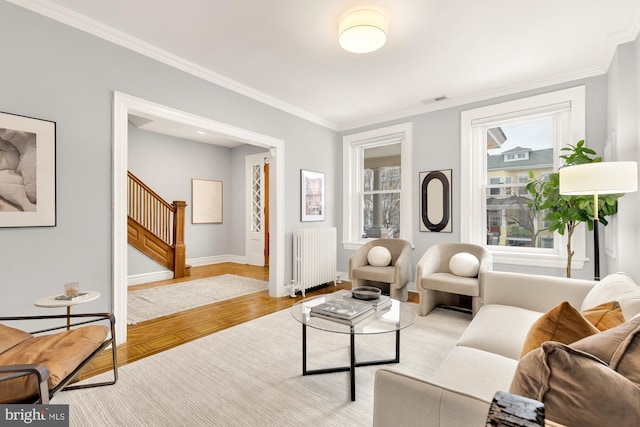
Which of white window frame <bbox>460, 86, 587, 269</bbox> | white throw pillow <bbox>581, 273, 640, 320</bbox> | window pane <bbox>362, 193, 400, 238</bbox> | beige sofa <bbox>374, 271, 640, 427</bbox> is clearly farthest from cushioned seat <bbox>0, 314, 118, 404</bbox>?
white window frame <bbox>460, 86, 587, 269</bbox>

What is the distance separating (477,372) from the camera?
1.38 metres

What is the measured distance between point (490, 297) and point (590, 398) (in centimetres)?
193

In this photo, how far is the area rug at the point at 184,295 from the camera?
352cm

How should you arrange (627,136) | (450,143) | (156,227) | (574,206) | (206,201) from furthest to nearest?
(206,201) → (156,227) → (450,143) → (574,206) → (627,136)

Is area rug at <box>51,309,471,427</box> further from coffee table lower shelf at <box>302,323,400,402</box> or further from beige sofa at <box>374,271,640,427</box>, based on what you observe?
beige sofa at <box>374,271,640,427</box>

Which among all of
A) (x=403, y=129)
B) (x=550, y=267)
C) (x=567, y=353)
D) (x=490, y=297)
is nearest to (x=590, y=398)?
(x=567, y=353)

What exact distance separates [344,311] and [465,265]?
192cm

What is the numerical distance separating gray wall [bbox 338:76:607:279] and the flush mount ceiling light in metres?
2.17

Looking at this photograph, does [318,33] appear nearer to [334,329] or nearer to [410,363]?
[334,329]

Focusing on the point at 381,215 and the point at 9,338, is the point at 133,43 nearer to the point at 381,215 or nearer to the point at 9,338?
the point at 9,338

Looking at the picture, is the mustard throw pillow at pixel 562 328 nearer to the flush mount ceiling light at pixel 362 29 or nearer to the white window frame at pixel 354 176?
the flush mount ceiling light at pixel 362 29

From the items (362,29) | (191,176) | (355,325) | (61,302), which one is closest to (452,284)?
(355,325)

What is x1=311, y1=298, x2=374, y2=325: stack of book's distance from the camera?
198 centimetres

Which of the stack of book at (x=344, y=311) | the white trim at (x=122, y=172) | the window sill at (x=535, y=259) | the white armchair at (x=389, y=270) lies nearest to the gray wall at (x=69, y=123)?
the white trim at (x=122, y=172)
